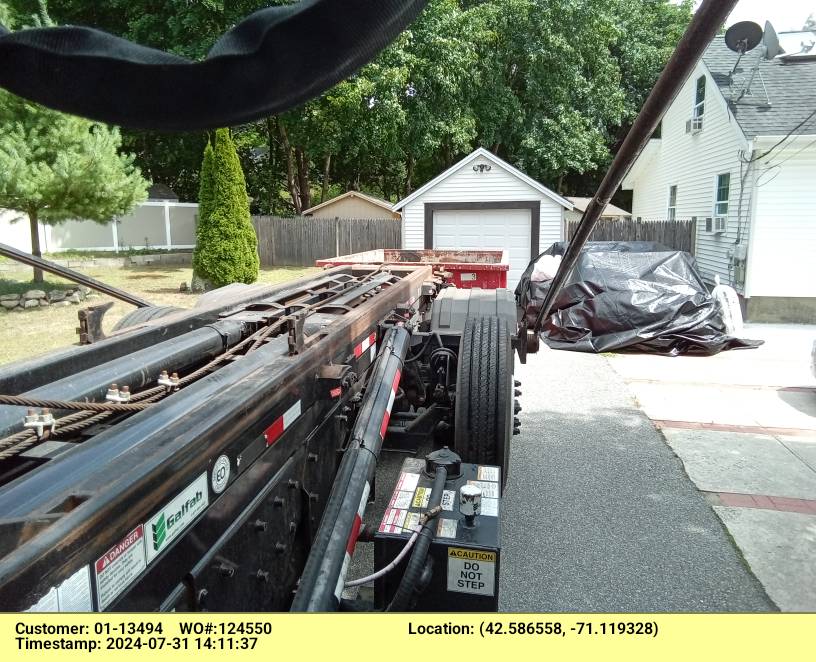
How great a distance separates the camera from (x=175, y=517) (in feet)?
5.05

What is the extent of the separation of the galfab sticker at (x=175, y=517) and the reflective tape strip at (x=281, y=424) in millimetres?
384

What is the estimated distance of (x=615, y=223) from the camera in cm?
1727

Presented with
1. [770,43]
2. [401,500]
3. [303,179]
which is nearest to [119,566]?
[401,500]

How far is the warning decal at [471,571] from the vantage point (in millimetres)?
2312

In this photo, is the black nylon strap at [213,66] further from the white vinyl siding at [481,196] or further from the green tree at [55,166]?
the white vinyl siding at [481,196]

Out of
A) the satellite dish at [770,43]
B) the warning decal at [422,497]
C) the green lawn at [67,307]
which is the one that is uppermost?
the satellite dish at [770,43]

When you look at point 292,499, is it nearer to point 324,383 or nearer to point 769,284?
point 324,383

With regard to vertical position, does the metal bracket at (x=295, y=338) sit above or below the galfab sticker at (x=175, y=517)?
above

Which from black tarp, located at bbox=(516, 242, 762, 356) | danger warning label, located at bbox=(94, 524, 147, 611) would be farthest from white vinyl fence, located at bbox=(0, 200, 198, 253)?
danger warning label, located at bbox=(94, 524, 147, 611)

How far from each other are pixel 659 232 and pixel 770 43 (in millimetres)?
4911

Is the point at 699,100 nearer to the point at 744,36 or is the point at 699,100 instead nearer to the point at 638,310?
the point at 744,36

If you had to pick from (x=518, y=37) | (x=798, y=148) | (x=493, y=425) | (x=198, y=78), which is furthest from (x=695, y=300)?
(x=518, y=37)

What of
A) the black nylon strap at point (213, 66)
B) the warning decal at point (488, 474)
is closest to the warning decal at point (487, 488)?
the warning decal at point (488, 474)

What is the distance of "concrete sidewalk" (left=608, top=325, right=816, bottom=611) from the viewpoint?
12.6 ft
